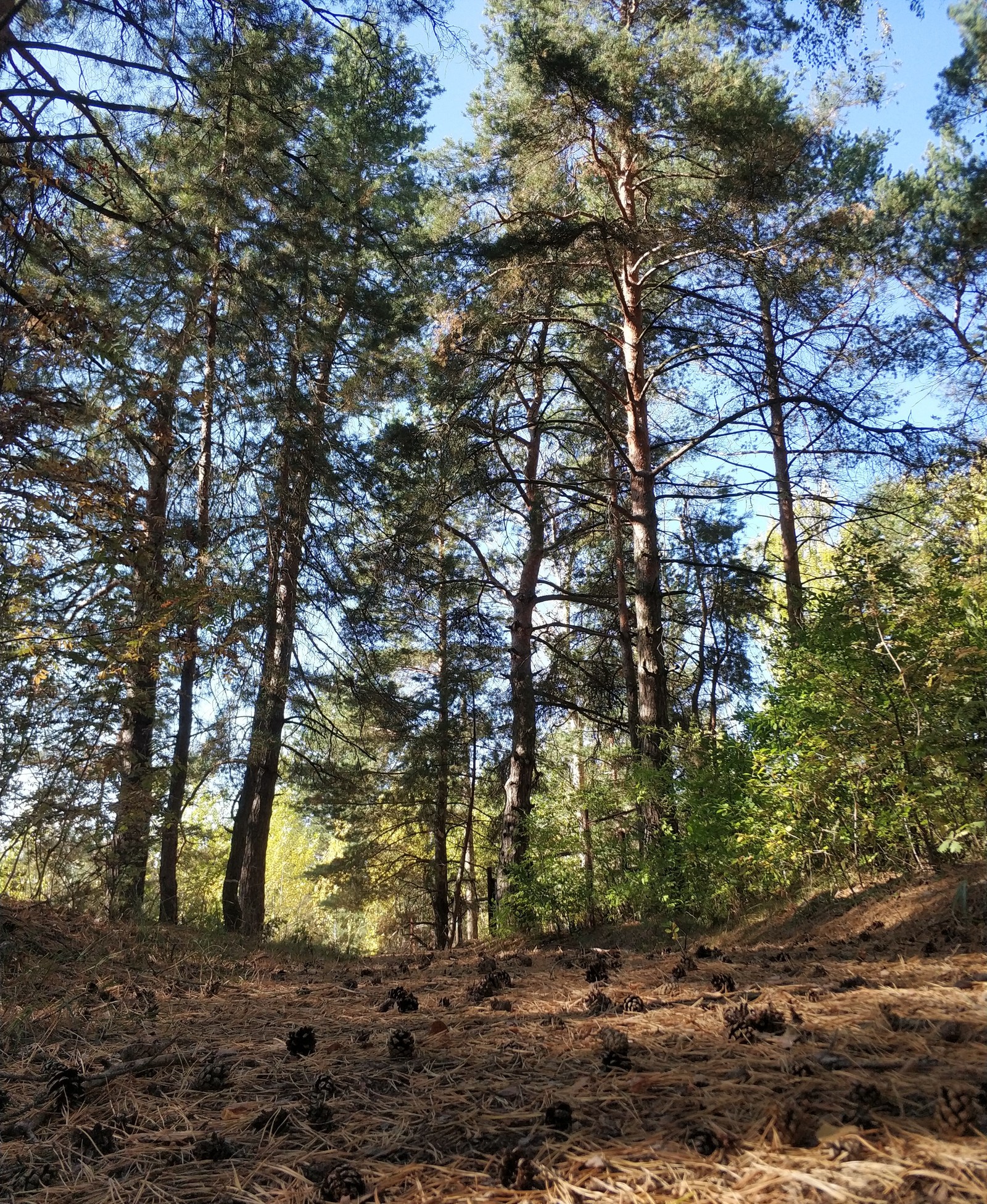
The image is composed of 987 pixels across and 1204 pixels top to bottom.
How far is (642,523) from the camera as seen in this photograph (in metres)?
8.45

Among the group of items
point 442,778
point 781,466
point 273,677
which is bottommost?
point 442,778

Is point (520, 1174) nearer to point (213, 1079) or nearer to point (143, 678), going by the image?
point (213, 1079)

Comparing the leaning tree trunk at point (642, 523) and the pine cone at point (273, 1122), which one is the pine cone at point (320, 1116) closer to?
the pine cone at point (273, 1122)

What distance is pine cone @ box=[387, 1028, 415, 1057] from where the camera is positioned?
2.61 meters

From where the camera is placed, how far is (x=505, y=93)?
9.37 meters

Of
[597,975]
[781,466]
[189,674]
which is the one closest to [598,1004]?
[597,975]

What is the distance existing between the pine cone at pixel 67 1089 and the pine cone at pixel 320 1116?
0.81 m

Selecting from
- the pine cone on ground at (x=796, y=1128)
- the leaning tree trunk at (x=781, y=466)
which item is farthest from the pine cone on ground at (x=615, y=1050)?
the leaning tree trunk at (x=781, y=466)

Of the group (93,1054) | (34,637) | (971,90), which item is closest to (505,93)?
(971,90)

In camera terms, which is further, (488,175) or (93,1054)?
(488,175)

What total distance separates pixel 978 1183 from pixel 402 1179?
1.13m

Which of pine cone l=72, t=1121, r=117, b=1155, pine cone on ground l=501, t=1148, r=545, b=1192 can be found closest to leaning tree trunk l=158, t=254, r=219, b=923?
pine cone l=72, t=1121, r=117, b=1155

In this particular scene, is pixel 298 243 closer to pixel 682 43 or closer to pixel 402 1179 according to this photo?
pixel 682 43

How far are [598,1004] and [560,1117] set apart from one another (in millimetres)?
1378
